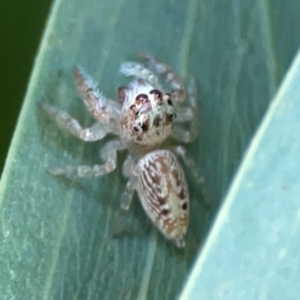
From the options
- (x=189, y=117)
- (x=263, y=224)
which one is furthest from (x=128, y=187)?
(x=263, y=224)

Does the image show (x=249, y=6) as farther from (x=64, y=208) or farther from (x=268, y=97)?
(x=64, y=208)

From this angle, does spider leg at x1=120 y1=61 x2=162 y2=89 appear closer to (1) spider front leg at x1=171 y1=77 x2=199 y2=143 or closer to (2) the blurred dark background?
(1) spider front leg at x1=171 y1=77 x2=199 y2=143

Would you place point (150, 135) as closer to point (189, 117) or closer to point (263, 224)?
point (189, 117)

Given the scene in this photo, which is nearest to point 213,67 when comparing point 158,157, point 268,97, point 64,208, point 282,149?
point 268,97

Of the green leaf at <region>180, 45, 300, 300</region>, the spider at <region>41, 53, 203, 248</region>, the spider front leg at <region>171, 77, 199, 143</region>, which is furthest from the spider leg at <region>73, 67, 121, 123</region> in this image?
the green leaf at <region>180, 45, 300, 300</region>

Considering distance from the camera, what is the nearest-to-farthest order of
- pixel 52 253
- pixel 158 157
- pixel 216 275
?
pixel 216 275 → pixel 52 253 → pixel 158 157

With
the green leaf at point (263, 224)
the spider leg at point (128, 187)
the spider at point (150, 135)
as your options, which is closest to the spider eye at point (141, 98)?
the spider at point (150, 135)

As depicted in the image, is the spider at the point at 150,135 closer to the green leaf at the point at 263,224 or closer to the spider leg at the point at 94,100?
the spider leg at the point at 94,100
